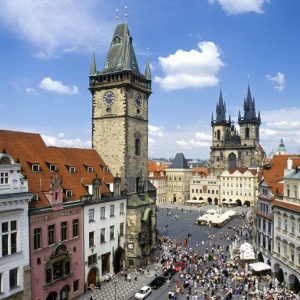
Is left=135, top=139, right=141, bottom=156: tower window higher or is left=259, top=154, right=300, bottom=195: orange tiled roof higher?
left=135, top=139, right=141, bottom=156: tower window

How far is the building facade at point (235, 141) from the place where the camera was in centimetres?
14211

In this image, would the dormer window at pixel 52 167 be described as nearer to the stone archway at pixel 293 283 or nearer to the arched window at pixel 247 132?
the stone archway at pixel 293 283

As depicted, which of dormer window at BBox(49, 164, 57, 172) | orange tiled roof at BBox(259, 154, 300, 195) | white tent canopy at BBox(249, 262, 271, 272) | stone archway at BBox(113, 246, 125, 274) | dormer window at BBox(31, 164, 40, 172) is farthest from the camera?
orange tiled roof at BBox(259, 154, 300, 195)

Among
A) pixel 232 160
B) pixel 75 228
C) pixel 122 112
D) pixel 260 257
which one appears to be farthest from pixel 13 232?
pixel 232 160

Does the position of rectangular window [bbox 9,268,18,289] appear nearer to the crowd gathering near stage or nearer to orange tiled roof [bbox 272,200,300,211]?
the crowd gathering near stage

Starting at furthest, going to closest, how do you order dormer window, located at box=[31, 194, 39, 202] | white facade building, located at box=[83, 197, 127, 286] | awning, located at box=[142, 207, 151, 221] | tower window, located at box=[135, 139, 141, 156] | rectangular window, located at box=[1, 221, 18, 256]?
tower window, located at box=[135, 139, 141, 156] < awning, located at box=[142, 207, 151, 221] < white facade building, located at box=[83, 197, 127, 286] < dormer window, located at box=[31, 194, 39, 202] < rectangular window, located at box=[1, 221, 18, 256]

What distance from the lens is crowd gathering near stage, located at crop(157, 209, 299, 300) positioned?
37.3 m

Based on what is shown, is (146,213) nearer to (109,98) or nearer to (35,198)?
(109,98)

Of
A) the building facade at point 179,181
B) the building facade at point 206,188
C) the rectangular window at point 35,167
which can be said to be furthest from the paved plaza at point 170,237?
the building facade at point 206,188

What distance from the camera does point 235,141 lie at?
14638 cm

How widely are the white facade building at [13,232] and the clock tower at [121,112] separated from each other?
58.5ft

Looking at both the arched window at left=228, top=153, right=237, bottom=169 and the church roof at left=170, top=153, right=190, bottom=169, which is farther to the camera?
the arched window at left=228, top=153, right=237, bottom=169

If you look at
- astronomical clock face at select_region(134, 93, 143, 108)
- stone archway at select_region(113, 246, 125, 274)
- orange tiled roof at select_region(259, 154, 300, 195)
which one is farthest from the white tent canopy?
astronomical clock face at select_region(134, 93, 143, 108)

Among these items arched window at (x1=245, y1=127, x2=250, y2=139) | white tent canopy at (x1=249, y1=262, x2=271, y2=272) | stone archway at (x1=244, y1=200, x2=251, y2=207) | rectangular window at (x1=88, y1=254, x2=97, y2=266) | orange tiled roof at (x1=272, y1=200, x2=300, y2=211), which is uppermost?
arched window at (x1=245, y1=127, x2=250, y2=139)
